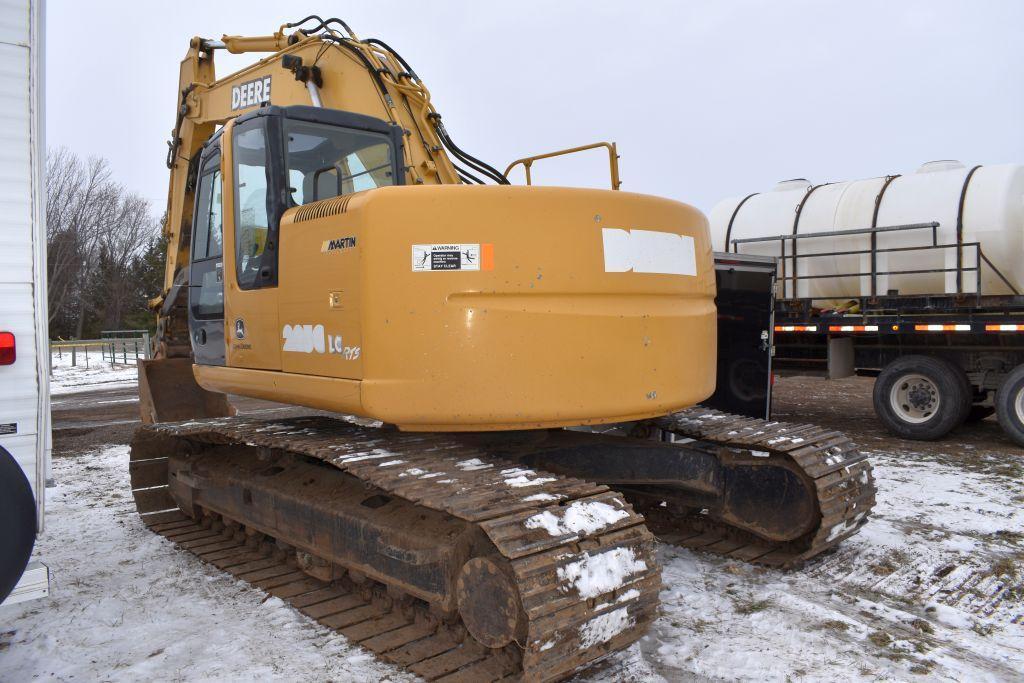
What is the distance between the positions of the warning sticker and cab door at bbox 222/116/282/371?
1.12 m

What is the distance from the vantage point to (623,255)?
12.6 ft

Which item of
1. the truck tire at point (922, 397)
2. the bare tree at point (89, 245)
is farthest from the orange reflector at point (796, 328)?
the bare tree at point (89, 245)

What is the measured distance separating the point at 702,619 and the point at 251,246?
127 inches

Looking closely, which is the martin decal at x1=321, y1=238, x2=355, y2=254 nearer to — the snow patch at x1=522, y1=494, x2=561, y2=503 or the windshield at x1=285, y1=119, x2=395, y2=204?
the windshield at x1=285, y1=119, x2=395, y2=204

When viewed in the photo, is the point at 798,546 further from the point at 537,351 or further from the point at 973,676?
the point at 537,351

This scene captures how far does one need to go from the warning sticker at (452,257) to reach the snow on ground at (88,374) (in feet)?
49.2

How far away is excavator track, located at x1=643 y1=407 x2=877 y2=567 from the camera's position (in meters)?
4.56

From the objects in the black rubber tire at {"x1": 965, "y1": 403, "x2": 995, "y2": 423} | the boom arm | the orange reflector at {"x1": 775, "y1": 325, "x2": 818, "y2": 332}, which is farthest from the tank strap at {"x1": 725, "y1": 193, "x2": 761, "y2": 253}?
the boom arm

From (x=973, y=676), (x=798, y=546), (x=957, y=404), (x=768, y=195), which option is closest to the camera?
(x=973, y=676)

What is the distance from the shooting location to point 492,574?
3.24m

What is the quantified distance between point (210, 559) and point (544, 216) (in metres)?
3.13

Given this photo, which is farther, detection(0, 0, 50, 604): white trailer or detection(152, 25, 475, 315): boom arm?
detection(152, 25, 475, 315): boom arm

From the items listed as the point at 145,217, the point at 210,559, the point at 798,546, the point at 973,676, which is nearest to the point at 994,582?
the point at 798,546

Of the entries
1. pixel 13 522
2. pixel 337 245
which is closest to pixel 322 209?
pixel 337 245
